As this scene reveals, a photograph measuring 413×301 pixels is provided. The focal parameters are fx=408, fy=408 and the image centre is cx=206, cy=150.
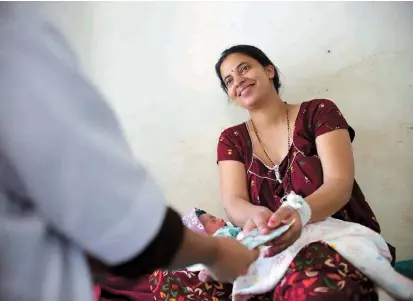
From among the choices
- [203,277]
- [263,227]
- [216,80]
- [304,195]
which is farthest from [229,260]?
[216,80]

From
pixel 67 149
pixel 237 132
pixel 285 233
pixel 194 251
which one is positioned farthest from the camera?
pixel 237 132

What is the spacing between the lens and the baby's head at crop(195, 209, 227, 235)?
125cm

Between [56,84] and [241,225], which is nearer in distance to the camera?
[56,84]

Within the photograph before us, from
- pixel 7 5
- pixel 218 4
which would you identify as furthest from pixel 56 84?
pixel 218 4

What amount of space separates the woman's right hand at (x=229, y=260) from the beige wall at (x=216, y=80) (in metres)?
0.93

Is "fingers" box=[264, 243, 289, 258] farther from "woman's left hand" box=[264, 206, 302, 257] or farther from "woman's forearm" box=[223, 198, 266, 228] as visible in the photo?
"woman's forearm" box=[223, 198, 266, 228]

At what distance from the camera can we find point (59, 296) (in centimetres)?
48

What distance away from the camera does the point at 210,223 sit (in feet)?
4.22

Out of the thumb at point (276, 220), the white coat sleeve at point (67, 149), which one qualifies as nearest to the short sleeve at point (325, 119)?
the thumb at point (276, 220)

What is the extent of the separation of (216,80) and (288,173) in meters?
0.57

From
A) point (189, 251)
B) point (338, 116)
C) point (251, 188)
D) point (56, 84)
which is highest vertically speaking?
point (56, 84)

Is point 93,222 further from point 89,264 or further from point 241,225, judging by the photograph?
point 241,225

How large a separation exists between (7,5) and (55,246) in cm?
29

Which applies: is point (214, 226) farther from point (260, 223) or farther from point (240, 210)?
point (260, 223)
